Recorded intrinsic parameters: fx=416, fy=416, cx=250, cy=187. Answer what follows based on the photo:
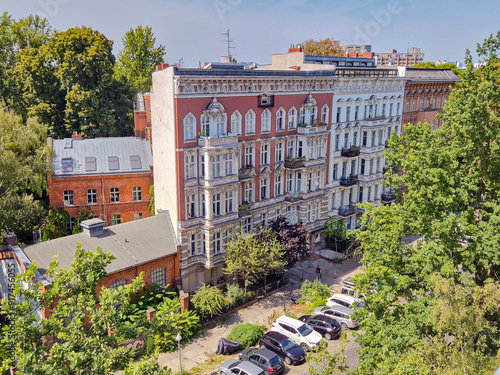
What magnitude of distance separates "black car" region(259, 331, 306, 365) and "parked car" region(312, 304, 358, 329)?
4.10 metres

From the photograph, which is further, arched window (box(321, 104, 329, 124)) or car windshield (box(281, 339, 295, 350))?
arched window (box(321, 104, 329, 124))

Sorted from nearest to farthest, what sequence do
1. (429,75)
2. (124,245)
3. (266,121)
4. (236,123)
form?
(124,245), (236,123), (266,121), (429,75)

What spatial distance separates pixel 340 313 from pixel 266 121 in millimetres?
16612

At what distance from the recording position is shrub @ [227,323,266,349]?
1076 inches

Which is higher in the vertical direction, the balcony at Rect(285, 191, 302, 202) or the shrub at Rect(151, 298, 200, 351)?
the balcony at Rect(285, 191, 302, 202)

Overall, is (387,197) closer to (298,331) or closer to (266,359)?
(298,331)

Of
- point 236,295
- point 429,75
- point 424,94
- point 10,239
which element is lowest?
point 236,295

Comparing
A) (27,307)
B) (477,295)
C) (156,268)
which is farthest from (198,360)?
(477,295)

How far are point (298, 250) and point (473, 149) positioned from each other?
57.6 ft

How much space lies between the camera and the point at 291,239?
112 feet

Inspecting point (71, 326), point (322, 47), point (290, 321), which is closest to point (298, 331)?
point (290, 321)

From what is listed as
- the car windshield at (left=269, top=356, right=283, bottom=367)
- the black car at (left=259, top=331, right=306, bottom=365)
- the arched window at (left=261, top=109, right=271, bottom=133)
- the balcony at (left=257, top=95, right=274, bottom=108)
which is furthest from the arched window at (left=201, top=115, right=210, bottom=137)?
the car windshield at (left=269, top=356, right=283, bottom=367)

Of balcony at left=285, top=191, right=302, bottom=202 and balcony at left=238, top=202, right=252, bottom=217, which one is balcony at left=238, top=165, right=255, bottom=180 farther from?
balcony at left=285, top=191, right=302, bottom=202

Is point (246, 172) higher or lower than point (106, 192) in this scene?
Result: higher
